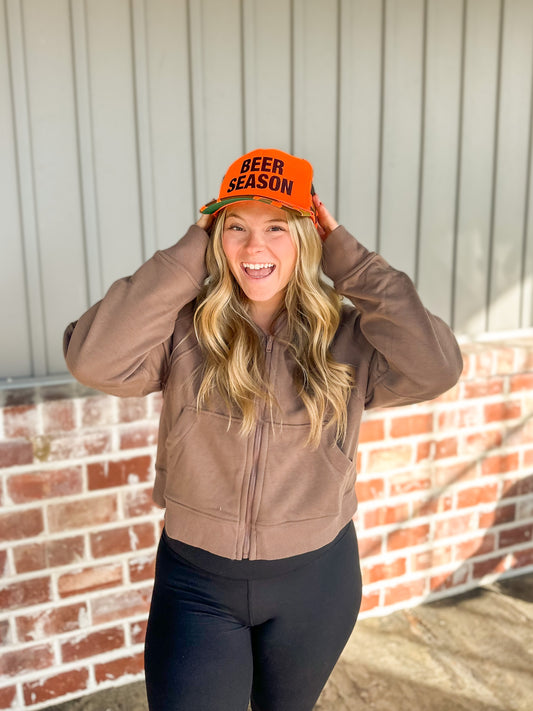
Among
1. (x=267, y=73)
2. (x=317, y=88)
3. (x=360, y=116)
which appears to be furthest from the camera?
(x=360, y=116)

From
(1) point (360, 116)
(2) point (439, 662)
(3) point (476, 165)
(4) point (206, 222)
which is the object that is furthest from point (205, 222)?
(2) point (439, 662)

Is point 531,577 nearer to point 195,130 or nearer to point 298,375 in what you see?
point 298,375

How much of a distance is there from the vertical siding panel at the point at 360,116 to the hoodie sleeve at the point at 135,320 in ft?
4.37

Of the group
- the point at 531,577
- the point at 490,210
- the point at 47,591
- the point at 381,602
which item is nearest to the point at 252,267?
the point at 47,591

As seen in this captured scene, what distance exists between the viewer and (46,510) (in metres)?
2.43

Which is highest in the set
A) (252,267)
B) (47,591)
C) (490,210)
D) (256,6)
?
(256,6)

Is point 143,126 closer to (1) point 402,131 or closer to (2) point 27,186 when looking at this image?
(2) point 27,186

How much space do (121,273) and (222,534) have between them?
127cm

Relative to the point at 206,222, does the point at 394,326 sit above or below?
below

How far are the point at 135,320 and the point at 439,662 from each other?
2205 millimetres

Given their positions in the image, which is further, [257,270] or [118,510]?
[118,510]

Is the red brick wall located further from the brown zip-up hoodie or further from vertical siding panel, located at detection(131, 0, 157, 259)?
the brown zip-up hoodie

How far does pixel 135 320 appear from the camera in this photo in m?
1.60

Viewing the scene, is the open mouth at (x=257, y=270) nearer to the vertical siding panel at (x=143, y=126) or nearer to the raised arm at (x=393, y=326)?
the raised arm at (x=393, y=326)
